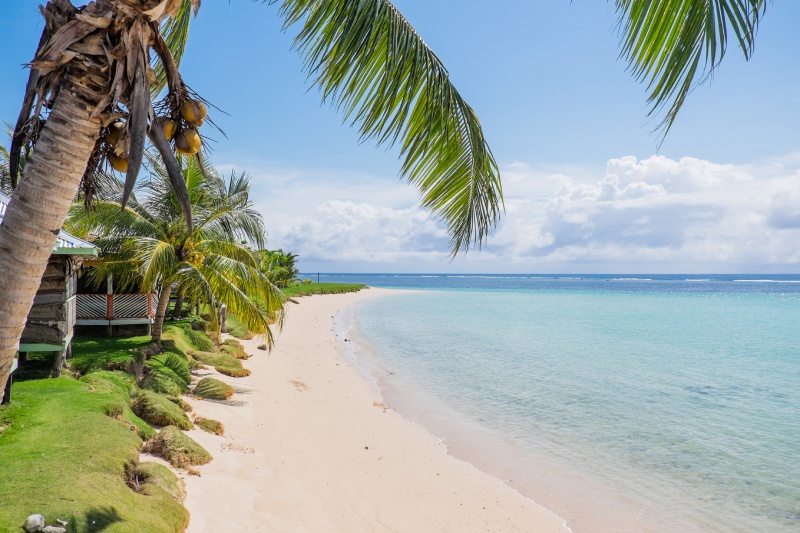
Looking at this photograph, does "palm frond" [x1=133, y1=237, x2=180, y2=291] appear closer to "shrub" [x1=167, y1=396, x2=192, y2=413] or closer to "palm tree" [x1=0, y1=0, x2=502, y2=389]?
"shrub" [x1=167, y1=396, x2=192, y2=413]

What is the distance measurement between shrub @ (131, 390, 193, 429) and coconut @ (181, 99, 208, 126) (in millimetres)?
5828

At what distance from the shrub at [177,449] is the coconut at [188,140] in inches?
183

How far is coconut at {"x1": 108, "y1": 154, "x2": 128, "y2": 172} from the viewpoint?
277 cm

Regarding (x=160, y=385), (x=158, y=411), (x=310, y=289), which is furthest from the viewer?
(x=310, y=289)

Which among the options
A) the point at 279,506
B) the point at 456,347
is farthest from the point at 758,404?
the point at 279,506

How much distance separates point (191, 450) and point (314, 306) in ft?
114

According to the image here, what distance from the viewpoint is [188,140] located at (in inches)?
112

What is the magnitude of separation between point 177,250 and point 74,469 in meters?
7.34

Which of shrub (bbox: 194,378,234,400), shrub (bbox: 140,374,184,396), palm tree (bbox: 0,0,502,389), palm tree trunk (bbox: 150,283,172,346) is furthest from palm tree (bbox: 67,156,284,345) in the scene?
palm tree (bbox: 0,0,502,389)

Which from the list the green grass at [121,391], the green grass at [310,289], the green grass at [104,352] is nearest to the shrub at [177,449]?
the green grass at [121,391]

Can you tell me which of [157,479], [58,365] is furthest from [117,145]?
[58,365]

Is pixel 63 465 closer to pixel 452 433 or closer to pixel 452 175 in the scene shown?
pixel 452 175

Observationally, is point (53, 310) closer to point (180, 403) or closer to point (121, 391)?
point (121, 391)

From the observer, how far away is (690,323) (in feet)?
116
